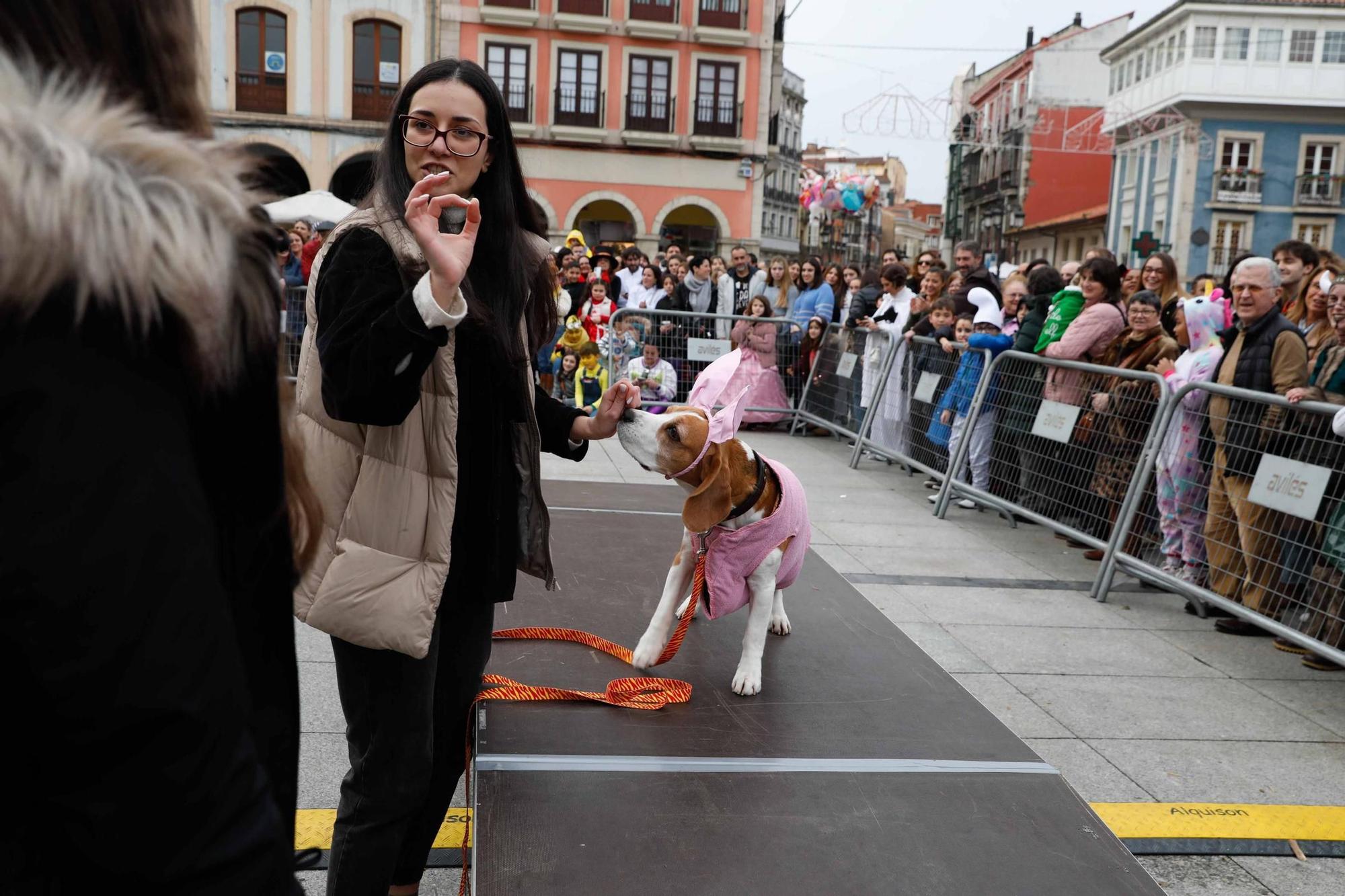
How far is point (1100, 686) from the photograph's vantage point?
15.4 ft

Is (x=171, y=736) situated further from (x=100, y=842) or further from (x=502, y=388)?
(x=502, y=388)

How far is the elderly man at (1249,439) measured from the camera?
541 centimetres

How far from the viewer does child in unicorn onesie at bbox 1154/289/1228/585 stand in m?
5.93

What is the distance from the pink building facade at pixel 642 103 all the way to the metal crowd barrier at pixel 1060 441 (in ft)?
79.3

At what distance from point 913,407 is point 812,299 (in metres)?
3.21

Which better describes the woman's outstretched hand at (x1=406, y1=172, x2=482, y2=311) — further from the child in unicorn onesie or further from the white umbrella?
the white umbrella

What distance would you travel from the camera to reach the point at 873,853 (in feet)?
7.61

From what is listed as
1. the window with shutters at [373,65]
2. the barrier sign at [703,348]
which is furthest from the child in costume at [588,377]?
the window with shutters at [373,65]

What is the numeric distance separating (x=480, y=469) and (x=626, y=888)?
3.01 ft

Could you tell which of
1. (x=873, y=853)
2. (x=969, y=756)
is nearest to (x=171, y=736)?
(x=873, y=853)

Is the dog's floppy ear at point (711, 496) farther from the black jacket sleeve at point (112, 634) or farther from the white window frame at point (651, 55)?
the white window frame at point (651, 55)

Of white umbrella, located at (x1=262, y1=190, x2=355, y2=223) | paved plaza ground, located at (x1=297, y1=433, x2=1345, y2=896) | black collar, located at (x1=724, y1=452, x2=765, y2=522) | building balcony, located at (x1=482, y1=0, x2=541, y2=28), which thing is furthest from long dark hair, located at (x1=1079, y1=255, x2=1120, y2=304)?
building balcony, located at (x1=482, y1=0, x2=541, y2=28)

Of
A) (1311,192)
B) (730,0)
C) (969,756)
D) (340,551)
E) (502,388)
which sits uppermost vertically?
(730,0)

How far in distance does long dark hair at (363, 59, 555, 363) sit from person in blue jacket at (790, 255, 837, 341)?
9187 mm
